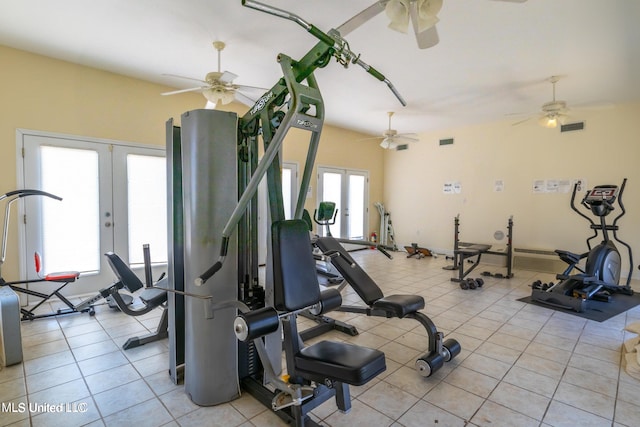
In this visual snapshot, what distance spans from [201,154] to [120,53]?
8.75ft

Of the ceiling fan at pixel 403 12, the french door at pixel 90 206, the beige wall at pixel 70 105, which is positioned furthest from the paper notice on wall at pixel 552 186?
the french door at pixel 90 206

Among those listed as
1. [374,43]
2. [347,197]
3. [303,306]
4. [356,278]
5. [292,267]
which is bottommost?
[356,278]

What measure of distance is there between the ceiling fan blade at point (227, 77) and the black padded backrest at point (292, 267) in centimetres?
216

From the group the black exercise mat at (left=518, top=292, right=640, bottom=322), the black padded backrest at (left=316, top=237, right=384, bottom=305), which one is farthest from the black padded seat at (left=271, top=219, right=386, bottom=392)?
the black exercise mat at (left=518, top=292, right=640, bottom=322)

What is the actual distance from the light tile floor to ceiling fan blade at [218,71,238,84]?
8.69 feet

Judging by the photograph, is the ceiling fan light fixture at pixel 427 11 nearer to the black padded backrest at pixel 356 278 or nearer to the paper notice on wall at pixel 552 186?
the black padded backrest at pixel 356 278

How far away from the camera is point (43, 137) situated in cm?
→ 366

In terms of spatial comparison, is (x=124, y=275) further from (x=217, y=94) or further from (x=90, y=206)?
(x=217, y=94)

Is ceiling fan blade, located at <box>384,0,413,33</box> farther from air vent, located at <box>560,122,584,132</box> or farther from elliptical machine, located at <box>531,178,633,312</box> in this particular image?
air vent, located at <box>560,122,584,132</box>

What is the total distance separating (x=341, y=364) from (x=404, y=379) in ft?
3.44

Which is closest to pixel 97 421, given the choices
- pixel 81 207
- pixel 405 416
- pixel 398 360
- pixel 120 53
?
pixel 405 416

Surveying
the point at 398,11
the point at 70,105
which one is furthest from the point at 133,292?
the point at 398,11

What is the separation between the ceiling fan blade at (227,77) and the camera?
308 centimetres

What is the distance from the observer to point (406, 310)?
2.35 meters
